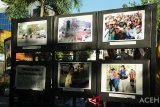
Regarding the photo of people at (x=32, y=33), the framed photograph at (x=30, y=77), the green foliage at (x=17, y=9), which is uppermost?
the green foliage at (x=17, y=9)

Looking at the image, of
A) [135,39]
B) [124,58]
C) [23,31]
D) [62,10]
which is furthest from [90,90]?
[62,10]

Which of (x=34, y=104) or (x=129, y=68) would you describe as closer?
(x=129, y=68)

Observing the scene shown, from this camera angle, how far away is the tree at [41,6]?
2659cm

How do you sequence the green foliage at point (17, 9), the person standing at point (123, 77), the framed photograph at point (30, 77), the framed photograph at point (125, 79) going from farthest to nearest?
the green foliage at point (17, 9)
the framed photograph at point (30, 77)
the person standing at point (123, 77)
the framed photograph at point (125, 79)

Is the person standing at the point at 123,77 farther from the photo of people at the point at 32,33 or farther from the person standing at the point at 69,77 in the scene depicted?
the photo of people at the point at 32,33

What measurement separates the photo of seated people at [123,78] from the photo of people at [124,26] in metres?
0.58

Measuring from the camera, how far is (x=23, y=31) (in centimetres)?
870

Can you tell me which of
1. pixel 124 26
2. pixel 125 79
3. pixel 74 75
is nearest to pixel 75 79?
pixel 74 75

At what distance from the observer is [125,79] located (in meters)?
7.13

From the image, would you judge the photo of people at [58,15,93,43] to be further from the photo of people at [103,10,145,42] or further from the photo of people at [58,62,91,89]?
the photo of people at [58,62,91,89]

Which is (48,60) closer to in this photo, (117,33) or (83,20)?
(83,20)

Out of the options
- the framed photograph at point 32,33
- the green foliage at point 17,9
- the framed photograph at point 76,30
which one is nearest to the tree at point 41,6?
the green foliage at point 17,9

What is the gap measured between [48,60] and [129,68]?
210 cm

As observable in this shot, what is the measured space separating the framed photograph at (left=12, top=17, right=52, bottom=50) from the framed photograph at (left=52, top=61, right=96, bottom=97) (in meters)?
0.72
